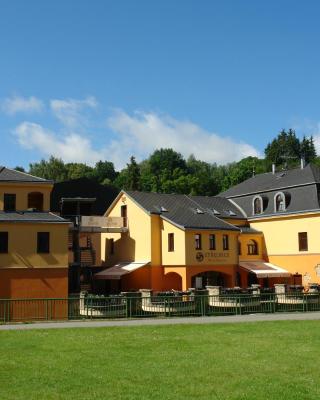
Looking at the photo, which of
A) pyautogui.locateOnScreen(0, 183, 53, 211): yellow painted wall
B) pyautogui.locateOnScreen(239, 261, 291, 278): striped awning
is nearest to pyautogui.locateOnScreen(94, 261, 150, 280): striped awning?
pyautogui.locateOnScreen(239, 261, 291, 278): striped awning

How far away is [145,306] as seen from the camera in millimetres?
28453

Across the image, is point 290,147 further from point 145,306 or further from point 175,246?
point 145,306

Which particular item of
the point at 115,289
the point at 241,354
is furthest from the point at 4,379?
the point at 115,289

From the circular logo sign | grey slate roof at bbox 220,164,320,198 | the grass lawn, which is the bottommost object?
the grass lawn

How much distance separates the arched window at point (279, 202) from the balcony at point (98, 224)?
13646mm

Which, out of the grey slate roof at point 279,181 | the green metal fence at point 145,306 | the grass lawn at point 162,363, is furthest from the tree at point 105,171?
the grass lawn at point 162,363

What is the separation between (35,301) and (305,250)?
85.3 feet

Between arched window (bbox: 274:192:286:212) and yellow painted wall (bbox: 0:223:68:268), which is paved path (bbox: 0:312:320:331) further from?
arched window (bbox: 274:192:286:212)

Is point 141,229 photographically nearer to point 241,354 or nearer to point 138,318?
point 138,318

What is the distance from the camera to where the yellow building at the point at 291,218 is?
4528 cm

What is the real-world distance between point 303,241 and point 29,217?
2337cm

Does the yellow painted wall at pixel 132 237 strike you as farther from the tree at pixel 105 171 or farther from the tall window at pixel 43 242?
the tree at pixel 105 171

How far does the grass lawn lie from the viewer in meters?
11.7

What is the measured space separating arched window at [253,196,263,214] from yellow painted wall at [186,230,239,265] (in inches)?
228
